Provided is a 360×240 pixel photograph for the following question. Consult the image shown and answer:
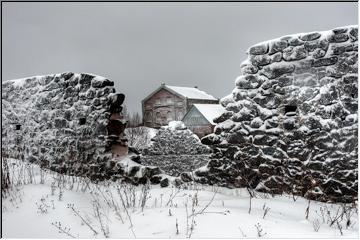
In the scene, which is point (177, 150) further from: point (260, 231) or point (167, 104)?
point (167, 104)

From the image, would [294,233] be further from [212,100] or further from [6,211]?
[212,100]

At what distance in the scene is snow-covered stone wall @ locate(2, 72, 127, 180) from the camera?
6.57 m

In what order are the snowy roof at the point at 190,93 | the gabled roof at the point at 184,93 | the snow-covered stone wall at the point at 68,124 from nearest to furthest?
the snow-covered stone wall at the point at 68,124, the gabled roof at the point at 184,93, the snowy roof at the point at 190,93

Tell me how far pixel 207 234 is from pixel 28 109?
612cm

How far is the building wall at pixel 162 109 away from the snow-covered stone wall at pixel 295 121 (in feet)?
93.2

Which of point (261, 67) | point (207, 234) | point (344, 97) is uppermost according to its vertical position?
point (261, 67)

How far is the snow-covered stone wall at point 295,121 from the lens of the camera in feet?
→ 15.3

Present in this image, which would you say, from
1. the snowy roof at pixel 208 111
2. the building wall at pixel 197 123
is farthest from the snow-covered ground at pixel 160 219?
the snowy roof at pixel 208 111

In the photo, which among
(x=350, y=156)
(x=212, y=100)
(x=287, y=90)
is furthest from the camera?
(x=212, y=100)

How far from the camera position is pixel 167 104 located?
35.3 meters

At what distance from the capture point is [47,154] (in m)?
7.26

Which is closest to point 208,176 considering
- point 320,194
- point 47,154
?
point 320,194

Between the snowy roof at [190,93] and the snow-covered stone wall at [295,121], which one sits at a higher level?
the snowy roof at [190,93]

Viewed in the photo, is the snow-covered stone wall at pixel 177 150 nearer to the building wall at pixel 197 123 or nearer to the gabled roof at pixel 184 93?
the building wall at pixel 197 123
